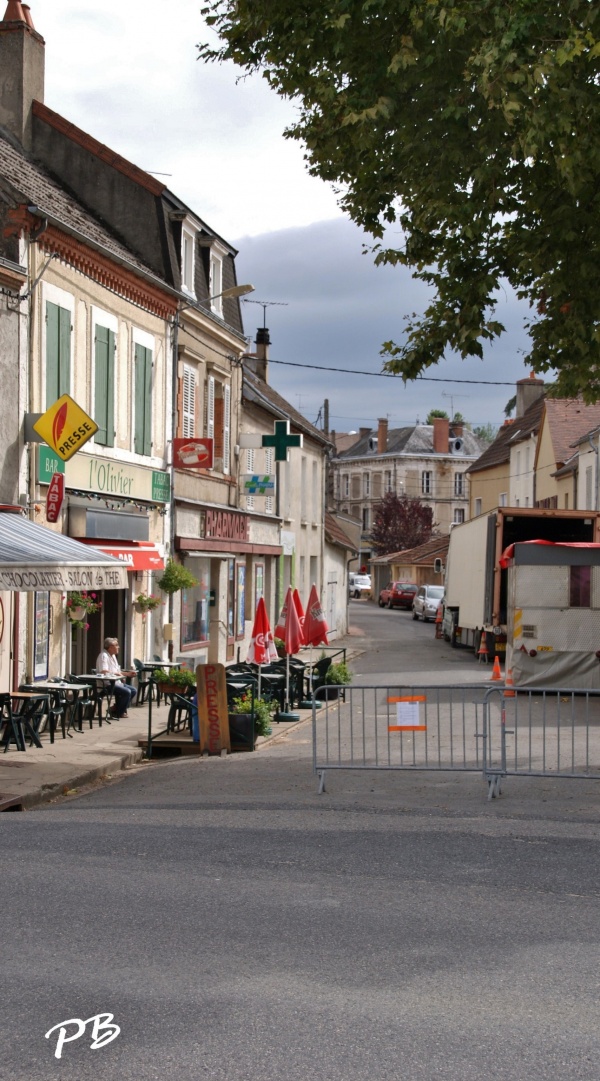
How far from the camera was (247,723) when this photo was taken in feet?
50.6

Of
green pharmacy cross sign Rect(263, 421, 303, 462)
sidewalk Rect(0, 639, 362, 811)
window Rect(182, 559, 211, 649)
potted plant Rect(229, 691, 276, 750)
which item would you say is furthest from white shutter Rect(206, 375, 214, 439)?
potted plant Rect(229, 691, 276, 750)

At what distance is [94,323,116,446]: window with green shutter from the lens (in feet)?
64.6

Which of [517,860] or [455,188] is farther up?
[455,188]

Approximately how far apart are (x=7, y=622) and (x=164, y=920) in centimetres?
1030

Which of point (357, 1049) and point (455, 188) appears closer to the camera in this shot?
point (357, 1049)

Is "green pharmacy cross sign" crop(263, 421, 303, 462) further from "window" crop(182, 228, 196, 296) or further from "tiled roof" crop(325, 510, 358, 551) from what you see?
"tiled roof" crop(325, 510, 358, 551)

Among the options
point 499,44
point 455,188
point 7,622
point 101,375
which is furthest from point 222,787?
point 101,375

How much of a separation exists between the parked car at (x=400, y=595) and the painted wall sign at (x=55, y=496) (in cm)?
5542

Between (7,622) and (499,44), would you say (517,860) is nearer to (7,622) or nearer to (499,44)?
(499,44)

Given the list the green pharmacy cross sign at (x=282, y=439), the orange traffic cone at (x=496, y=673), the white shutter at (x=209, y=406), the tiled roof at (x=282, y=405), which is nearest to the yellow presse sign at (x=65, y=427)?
the white shutter at (x=209, y=406)

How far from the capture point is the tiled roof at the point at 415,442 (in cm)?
10725

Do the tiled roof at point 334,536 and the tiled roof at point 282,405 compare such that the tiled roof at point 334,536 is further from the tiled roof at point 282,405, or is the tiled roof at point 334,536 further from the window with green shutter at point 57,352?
the window with green shutter at point 57,352

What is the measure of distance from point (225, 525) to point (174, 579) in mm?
4617

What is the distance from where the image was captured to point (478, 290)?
1345 centimetres
